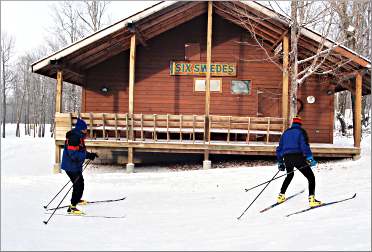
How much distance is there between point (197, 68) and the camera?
16.0 metres

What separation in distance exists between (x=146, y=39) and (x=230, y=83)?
4.25 meters

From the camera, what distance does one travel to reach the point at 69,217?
6.65m

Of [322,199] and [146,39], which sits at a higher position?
[146,39]

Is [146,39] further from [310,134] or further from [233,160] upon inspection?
[310,134]

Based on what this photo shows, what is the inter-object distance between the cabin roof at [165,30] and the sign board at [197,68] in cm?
168

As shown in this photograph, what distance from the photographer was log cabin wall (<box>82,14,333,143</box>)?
15.9 m

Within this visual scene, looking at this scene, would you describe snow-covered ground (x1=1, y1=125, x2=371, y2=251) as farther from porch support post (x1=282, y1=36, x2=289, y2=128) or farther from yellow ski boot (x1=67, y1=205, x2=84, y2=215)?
porch support post (x1=282, y1=36, x2=289, y2=128)

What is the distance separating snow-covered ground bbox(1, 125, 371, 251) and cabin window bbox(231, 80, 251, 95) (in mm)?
5275

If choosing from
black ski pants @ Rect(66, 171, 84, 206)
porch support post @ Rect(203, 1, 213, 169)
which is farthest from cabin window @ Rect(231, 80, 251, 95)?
black ski pants @ Rect(66, 171, 84, 206)

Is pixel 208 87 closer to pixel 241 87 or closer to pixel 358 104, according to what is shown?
pixel 241 87

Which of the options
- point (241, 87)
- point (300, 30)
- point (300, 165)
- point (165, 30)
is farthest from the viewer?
point (241, 87)

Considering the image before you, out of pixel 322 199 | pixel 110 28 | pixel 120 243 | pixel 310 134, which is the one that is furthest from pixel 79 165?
pixel 310 134

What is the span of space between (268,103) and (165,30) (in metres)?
5.72

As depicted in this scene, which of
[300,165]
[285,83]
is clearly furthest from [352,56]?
[300,165]
